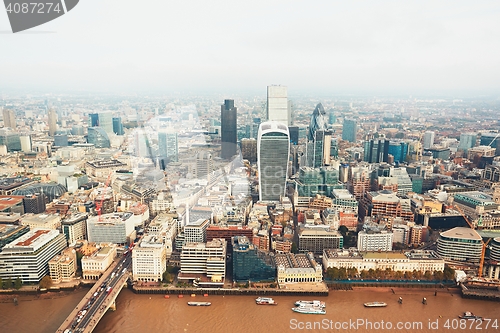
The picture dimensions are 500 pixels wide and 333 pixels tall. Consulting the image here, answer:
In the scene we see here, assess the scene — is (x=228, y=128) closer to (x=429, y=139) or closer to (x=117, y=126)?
(x=117, y=126)

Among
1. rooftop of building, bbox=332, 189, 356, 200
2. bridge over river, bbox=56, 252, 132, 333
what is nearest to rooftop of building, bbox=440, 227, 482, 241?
rooftop of building, bbox=332, 189, 356, 200

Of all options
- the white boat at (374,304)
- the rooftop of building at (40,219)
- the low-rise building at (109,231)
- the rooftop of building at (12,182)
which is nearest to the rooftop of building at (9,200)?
the rooftop of building at (12,182)

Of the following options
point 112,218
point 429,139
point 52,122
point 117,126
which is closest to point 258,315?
point 112,218

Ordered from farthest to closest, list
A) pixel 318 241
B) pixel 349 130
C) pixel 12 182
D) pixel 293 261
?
pixel 349 130 → pixel 12 182 → pixel 318 241 → pixel 293 261

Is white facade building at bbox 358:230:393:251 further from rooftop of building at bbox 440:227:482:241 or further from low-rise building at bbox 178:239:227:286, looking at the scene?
low-rise building at bbox 178:239:227:286

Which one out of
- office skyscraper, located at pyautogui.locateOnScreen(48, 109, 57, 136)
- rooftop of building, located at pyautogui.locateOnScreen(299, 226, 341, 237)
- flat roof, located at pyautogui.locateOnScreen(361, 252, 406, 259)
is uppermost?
office skyscraper, located at pyautogui.locateOnScreen(48, 109, 57, 136)

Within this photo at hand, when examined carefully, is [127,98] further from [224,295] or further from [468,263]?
[468,263]

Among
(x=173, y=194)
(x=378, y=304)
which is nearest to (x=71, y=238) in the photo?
(x=173, y=194)

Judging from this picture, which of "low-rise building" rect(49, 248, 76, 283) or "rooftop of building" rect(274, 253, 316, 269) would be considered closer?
"low-rise building" rect(49, 248, 76, 283)
